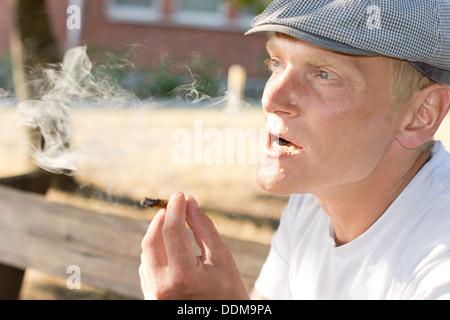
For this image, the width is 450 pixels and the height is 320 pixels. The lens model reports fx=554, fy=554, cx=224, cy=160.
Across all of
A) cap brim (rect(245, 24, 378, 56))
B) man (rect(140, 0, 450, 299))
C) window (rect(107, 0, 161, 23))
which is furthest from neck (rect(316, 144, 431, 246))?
window (rect(107, 0, 161, 23))

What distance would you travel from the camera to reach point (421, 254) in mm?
1335

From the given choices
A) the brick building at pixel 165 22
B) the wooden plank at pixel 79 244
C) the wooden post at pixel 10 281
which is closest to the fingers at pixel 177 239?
the wooden plank at pixel 79 244

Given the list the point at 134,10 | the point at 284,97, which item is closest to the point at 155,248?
the point at 284,97

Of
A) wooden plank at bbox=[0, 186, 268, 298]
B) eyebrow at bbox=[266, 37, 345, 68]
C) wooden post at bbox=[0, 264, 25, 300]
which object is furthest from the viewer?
wooden post at bbox=[0, 264, 25, 300]

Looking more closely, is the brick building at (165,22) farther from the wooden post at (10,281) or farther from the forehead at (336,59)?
the forehead at (336,59)

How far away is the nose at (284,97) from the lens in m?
1.37

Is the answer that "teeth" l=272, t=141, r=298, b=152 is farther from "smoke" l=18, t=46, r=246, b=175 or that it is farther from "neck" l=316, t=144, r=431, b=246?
"smoke" l=18, t=46, r=246, b=175

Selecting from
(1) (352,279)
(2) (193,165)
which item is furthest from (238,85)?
(2) (193,165)

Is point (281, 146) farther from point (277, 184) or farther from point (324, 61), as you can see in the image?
point (324, 61)

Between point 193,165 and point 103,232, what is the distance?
4.07m

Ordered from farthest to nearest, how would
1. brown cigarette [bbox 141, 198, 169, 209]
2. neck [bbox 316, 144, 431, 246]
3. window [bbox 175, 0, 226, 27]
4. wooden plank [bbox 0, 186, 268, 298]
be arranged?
window [bbox 175, 0, 226, 27] → wooden plank [bbox 0, 186, 268, 298] → neck [bbox 316, 144, 431, 246] → brown cigarette [bbox 141, 198, 169, 209]

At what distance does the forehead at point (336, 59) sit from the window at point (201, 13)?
40.8ft

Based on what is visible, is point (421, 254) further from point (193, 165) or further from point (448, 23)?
point (193, 165)

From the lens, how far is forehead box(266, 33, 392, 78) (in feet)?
4.49
